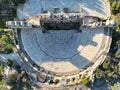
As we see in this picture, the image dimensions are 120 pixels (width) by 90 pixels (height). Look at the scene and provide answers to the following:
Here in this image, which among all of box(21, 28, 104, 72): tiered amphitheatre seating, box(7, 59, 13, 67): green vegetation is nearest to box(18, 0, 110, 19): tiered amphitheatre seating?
box(21, 28, 104, 72): tiered amphitheatre seating

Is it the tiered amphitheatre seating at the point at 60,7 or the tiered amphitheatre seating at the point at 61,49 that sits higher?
the tiered amphitheatre seating at the point at 60,7

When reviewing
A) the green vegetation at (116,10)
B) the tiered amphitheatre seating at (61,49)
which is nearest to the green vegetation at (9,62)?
the tiered amphitheatre seating at (61,49)

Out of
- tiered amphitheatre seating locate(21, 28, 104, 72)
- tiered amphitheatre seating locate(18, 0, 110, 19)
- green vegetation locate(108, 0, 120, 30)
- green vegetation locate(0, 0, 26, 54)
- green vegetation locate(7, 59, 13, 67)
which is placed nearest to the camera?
green vegetation locate(7, 59, 13, 67)

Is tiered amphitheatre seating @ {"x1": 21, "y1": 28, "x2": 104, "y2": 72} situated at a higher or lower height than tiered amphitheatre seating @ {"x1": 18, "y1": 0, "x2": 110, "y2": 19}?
lower

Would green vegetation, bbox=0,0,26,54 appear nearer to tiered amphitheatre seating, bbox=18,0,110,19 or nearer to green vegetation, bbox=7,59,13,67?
tiered amphitheatre seating, bbox=18,0,110,19

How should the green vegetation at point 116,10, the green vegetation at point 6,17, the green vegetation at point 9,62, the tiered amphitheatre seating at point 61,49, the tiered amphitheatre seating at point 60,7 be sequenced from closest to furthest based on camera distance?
1. the green vegetation at point 9,62
2. the green vegetation at point 6,17
3. the green vegetation at point 116,10
4. the tiered amphitheatre seating at point 61,49
5. the tiered amphitheatre seating at point 60,7

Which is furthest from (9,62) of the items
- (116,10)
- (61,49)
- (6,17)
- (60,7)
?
(116,10)

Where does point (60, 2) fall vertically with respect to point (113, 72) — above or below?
above

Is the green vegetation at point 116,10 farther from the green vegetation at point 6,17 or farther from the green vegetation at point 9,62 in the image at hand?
the green vegetation at point 9,62

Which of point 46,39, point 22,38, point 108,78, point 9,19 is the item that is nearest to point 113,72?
Answer: point 108,78

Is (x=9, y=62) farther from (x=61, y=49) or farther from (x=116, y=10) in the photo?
(x=116, y=10)

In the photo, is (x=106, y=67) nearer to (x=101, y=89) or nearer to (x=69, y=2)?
(x=101, y=89)
